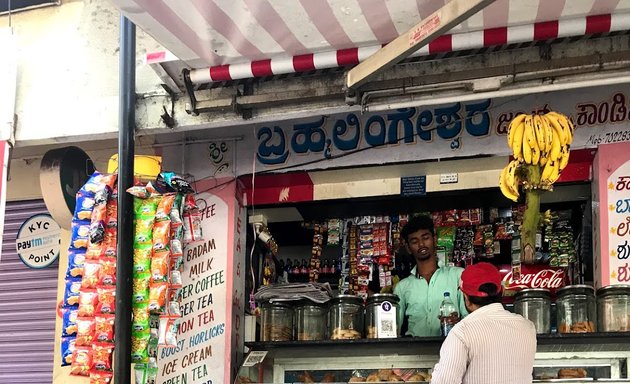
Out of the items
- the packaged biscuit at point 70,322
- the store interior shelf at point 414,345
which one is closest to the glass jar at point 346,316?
the store interior shelf at point 414,345

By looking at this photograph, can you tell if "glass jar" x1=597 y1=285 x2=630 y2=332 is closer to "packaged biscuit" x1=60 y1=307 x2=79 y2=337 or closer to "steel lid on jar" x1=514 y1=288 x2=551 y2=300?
"steel lid on jar" x1=514 y1=288 x2=551 y2=300

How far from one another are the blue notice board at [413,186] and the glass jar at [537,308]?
106 centimetres

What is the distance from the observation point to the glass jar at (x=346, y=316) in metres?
5.55

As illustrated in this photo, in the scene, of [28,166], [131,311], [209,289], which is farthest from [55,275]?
[131,311]

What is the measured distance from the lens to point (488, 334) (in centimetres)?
407

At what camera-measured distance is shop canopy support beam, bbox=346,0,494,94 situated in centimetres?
357

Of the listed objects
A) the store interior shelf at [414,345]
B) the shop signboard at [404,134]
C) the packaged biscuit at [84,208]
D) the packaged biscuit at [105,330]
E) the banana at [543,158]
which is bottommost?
the store interior shelf at [414,345]

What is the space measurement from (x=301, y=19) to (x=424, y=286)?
83.8 inches

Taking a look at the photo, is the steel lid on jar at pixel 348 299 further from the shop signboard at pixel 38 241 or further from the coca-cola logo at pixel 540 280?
the shop signboard at pixel 38 241

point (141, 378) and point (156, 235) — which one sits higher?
point (156, 235)

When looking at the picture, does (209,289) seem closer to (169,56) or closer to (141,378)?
(141,378)

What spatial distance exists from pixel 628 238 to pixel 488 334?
164 cm

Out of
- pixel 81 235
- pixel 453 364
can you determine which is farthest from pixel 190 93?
pixel 453 364

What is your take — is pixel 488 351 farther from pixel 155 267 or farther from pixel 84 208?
pixel 84 208
